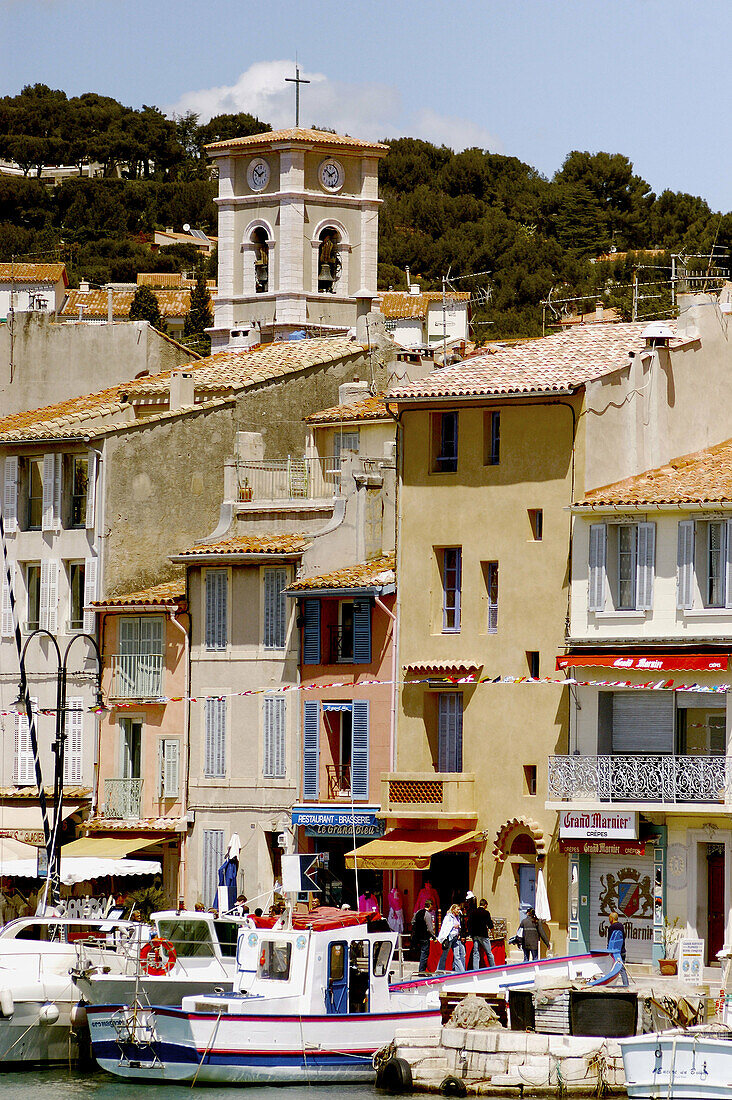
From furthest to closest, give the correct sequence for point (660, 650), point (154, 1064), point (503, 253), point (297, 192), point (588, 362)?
point (503, 253) < point (297, 192) < point (588, 362) < point (660, 650) < point (154, 1064)

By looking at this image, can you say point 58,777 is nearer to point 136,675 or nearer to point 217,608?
point 217,608

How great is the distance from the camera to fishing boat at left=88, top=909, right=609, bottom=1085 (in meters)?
37.4

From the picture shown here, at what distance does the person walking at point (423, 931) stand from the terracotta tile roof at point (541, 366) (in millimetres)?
10066

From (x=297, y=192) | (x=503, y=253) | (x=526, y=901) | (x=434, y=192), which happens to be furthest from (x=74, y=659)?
(x=434, y=192)

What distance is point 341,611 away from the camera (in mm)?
50469

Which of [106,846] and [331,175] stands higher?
[331,175]

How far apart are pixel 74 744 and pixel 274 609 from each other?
6.29m

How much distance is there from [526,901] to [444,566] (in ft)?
22.9

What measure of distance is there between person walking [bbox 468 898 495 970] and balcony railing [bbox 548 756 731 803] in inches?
109

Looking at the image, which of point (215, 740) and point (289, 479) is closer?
point (215, 740)

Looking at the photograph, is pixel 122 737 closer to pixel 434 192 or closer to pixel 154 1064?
pixel 154 1064

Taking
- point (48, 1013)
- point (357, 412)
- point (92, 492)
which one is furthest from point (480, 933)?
point (92, 492)

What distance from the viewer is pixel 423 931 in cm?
4531

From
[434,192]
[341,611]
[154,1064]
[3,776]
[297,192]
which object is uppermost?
[434,192]
